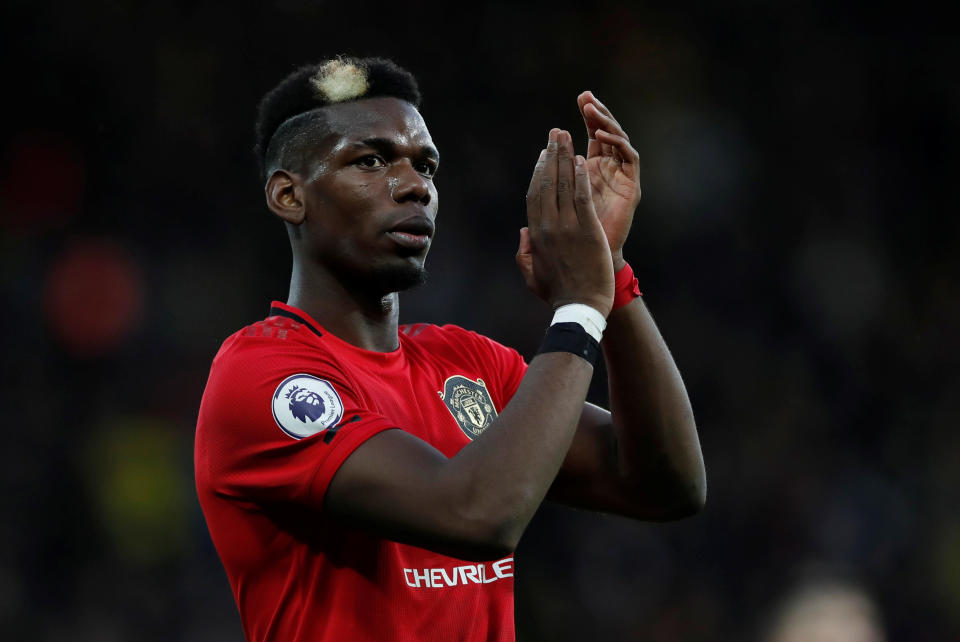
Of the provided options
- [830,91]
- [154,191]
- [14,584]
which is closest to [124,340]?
[154,191]

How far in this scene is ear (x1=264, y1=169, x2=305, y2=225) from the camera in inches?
109

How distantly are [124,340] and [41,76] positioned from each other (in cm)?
159

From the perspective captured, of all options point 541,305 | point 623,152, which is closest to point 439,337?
point 623,152

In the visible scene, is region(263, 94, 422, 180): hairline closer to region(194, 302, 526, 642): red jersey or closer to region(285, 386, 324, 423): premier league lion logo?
region(194, 302, 526, 642): red jersey

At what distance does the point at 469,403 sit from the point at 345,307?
1.34 ft

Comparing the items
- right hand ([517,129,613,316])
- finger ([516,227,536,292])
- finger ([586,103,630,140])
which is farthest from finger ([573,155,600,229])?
finger ([586,103,630,140])

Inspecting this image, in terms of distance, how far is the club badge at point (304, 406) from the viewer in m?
2.14

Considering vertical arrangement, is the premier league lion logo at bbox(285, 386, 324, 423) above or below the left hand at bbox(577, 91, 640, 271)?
below

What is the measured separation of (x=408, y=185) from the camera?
2.65 meters

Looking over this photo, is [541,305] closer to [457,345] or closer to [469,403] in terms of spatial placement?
[457,345]

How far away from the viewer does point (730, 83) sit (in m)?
7.40

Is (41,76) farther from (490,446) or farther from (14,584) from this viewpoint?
(490,446)

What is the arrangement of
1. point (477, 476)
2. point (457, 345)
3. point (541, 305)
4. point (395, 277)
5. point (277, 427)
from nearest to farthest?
point (477, 476) → point (277, 427) → point (395, 277) → point (457, 345) → point (541, 305)

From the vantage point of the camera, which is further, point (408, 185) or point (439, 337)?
point (439, 337)
